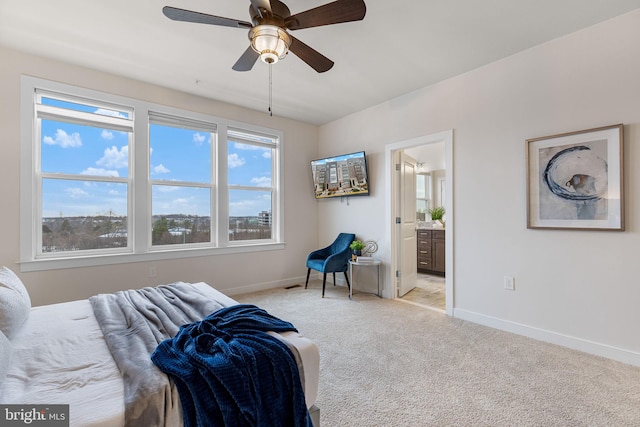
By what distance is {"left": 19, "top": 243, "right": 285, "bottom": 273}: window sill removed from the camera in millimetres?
2859

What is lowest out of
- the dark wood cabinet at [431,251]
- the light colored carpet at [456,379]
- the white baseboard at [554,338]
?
the light colored carpet at [456,379]

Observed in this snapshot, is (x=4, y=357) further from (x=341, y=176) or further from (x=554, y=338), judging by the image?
(x=341, y=176)

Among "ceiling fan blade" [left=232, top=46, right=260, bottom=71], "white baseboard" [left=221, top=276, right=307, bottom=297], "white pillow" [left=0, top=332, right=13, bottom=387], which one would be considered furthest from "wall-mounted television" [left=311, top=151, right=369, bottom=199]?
"white pillow" [left=0, top=332, right=13, bottom=387]

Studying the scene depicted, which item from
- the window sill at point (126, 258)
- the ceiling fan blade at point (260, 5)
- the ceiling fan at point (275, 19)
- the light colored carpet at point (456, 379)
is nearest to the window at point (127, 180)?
the window sill at point (126, 258)

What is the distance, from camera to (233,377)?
1.12m

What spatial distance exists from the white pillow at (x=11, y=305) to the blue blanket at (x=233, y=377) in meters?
0.84

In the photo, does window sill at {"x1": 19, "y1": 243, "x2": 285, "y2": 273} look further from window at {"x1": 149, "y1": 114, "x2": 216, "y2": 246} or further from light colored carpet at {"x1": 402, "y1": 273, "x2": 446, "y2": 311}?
light colored carpet at {"x1": 402, "y1": 273, "x2": 446, "y2": 311}

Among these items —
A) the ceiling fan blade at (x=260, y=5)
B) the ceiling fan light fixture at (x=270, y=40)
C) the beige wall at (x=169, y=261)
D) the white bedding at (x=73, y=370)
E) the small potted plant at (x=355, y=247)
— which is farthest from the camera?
the small potted plant at (x=355, y=247)

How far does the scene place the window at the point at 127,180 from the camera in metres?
2.93

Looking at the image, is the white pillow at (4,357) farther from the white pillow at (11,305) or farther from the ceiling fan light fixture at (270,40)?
the ceiling fan light fixture at (270,40)

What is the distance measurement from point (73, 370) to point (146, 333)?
0.30m

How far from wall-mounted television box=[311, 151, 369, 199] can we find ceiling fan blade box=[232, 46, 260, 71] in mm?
2176

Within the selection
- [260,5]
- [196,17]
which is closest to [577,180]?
[260,5]

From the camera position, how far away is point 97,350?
1361 millimetres
